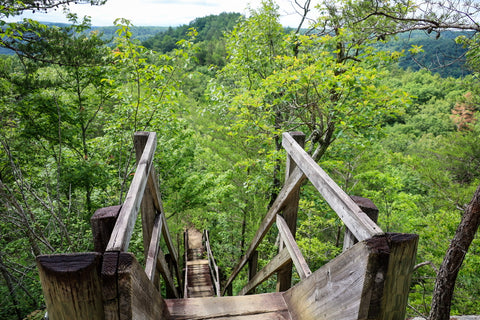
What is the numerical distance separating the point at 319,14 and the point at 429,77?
44761 millimetres

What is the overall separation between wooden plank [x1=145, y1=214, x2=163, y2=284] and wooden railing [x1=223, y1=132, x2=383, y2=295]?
108cm

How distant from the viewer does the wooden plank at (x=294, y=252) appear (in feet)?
6.42

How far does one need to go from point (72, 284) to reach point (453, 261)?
197 inches

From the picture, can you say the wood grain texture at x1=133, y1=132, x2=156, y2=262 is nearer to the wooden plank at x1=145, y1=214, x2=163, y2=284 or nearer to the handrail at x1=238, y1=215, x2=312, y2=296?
the wooden plank at x1=145, y1=214, x2=163, y2=284

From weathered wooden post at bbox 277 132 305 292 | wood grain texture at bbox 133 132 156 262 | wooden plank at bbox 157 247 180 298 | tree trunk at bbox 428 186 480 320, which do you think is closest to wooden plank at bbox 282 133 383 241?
weathered wooden post at bbox 277 132 305 292

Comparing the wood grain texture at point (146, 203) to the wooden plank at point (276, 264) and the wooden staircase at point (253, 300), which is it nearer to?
the wooden staircase at point (253, 300)

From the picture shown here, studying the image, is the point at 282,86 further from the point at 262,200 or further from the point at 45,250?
the point at 45,250

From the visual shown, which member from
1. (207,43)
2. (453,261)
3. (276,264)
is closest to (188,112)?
(276,264)

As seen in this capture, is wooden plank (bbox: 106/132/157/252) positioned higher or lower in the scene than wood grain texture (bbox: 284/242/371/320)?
higher

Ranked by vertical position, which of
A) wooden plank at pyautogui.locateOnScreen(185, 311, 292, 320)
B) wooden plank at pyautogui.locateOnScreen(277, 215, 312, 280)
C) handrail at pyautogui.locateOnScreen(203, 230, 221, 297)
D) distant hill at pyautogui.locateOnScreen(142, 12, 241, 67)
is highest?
distant hill at pyautogui.locateOnScreen(142, 12, 241, 67)

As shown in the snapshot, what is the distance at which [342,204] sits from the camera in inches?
51.2

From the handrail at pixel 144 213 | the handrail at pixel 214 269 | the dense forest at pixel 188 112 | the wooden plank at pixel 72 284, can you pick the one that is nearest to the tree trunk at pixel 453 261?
the dense forest at pixel 188 112

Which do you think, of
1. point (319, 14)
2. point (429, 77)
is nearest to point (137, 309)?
point (319, 14)

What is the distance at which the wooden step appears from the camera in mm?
1842
